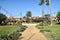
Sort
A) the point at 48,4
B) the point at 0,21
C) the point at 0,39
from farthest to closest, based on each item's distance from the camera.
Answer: the point at 0,21
the point at 48,4
the point at 0,39

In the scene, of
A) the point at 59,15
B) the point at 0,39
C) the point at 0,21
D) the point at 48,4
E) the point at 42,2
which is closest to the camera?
the point at 0,39

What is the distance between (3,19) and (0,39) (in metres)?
63.9

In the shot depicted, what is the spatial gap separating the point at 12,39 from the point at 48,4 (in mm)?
Result: 42758

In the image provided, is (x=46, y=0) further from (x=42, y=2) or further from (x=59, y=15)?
(x=59, y=15)

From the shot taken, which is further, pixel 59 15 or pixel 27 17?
pixel 27 17

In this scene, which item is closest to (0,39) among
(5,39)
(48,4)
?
(5,39)

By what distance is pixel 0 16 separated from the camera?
74250mm

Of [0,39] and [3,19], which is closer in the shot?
[0,39]

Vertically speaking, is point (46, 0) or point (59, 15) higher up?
point (46, 0)

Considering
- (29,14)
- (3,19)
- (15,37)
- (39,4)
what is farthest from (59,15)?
(15,37)

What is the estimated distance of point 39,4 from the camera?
60.8 meters

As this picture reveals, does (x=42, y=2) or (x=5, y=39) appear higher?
(x=42, y=2)

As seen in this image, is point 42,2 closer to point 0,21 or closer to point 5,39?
point 0,21

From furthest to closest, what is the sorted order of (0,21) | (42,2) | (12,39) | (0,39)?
(0,21) < (42,2) < (12,39) < (0,39)
